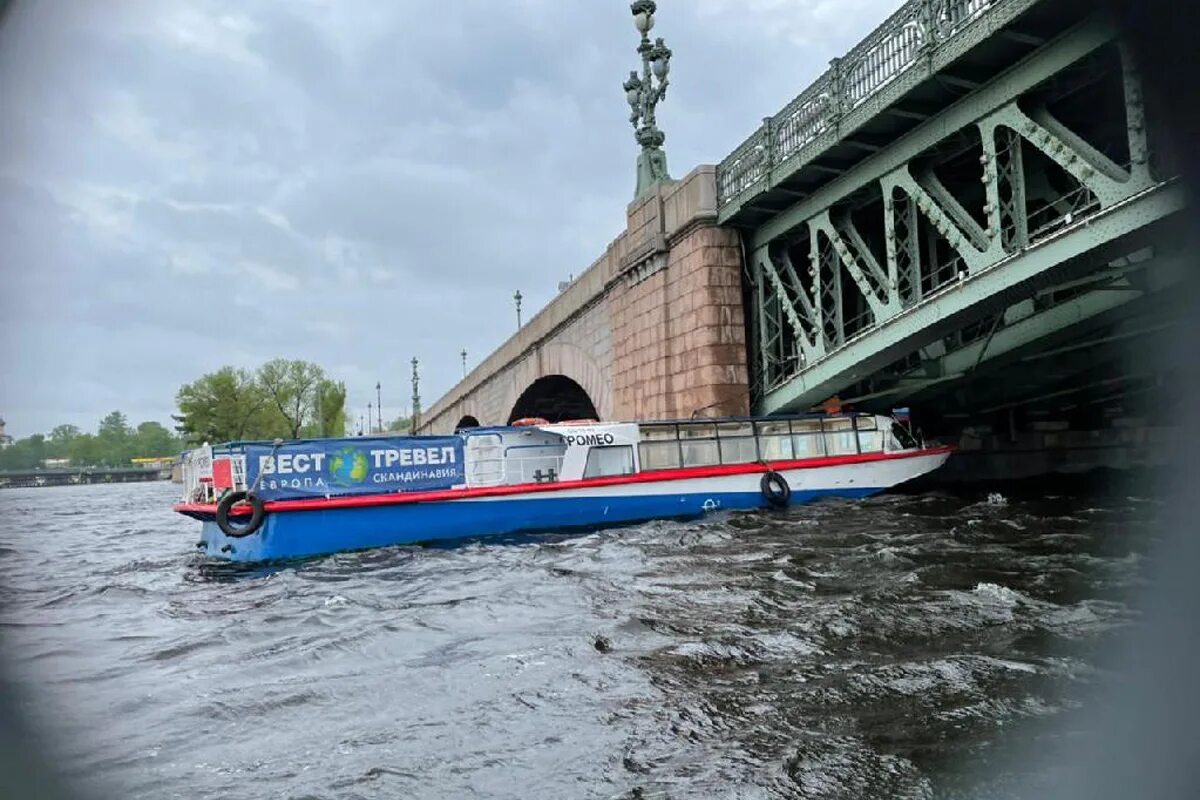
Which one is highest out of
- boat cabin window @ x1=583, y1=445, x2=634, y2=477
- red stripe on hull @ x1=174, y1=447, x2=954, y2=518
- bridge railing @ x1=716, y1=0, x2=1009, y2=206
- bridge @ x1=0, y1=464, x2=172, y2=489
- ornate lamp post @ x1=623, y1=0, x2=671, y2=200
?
ornate lamp post @ x1=623, y1=0, x2=671, y2=200

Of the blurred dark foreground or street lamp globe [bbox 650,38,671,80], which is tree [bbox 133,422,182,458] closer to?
street lamp globe [bbox 650,38,671,80]

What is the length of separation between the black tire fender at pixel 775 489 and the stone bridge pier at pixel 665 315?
6.76 feet

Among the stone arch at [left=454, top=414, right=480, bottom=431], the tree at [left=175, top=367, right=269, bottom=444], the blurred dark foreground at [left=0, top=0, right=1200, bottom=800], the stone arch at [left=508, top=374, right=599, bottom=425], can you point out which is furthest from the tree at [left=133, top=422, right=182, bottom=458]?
the blurred dark foreground at [left=0, top=0, right=1200, bottom=800]

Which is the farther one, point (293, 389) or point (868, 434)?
point (293, 389)

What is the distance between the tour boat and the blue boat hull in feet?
0.06

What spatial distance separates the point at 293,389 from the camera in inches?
3607

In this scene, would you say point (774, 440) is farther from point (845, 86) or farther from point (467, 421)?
point (467, 421)

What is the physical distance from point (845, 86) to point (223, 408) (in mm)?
84730

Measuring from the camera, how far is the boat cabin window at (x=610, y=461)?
17609 mm

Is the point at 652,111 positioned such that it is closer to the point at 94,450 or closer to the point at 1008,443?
the point at 1008,443

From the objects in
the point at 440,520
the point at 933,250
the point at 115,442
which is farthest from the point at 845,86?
the point at 115,442

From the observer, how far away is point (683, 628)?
25.0 ft

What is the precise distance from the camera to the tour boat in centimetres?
1545

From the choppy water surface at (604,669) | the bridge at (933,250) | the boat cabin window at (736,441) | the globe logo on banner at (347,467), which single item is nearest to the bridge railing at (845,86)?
the bridge at (933,250)
